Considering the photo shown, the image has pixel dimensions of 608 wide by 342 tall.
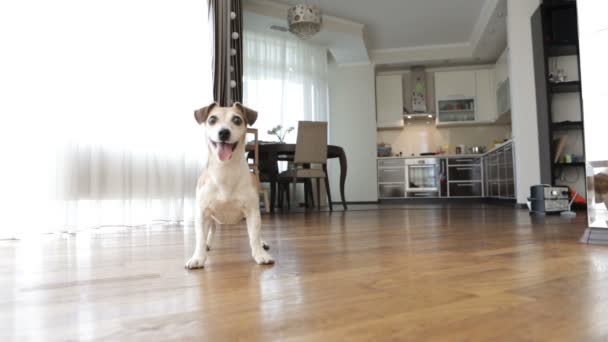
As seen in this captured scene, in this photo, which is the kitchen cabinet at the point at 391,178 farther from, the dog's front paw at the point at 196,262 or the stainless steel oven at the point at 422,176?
the dog's front paw at the point at 196,262

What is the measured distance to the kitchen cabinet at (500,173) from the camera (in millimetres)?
5668

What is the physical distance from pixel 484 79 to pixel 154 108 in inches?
269

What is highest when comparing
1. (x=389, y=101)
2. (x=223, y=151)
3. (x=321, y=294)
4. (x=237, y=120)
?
(x=389, y=101)

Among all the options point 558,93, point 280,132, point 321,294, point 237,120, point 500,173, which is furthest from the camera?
point 280,132

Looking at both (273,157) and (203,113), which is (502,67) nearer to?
(273,157)

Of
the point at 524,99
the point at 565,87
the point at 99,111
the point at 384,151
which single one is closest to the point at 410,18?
the point at 524,99

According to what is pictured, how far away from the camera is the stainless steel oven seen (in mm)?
8070

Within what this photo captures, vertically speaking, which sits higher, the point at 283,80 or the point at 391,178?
the point at 283,80

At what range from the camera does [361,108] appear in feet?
26.5

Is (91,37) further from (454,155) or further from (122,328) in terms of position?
(454,155)

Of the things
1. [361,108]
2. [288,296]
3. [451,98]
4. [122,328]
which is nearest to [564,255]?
[288,296]

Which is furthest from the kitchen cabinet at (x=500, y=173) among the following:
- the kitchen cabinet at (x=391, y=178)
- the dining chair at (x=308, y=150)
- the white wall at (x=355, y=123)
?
the dining chair at (x=308, y=150)

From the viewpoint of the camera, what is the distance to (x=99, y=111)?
10.4 feet

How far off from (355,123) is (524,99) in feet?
11.9
